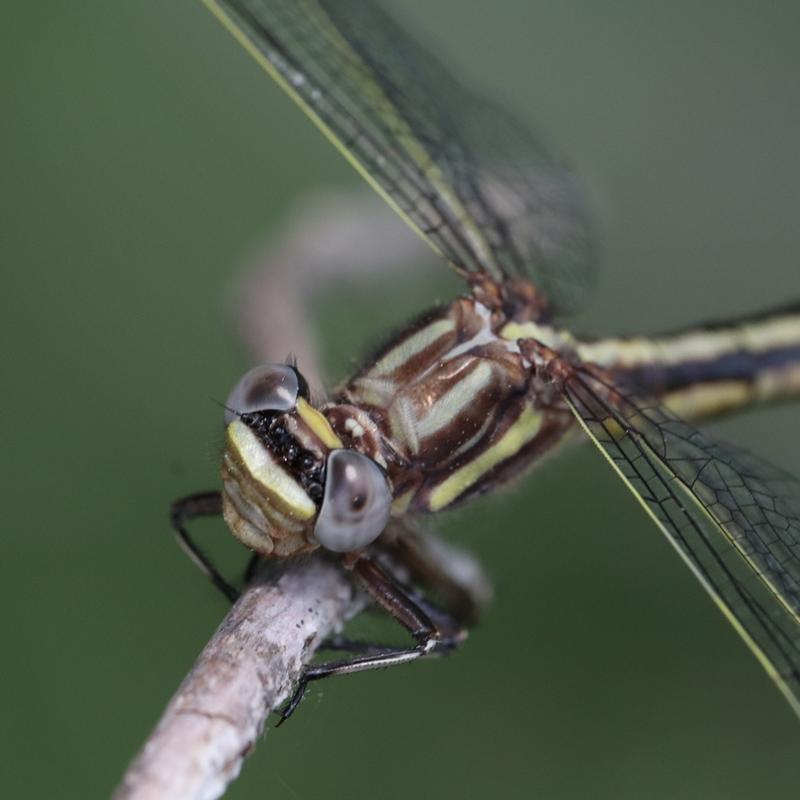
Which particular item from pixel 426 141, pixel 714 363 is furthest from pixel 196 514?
pixel 714 363

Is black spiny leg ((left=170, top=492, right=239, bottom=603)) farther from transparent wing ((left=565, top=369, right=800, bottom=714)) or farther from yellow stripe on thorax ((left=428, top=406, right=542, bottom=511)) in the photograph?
transparent wing ((left=565, top=369, right=800, bottom=714))

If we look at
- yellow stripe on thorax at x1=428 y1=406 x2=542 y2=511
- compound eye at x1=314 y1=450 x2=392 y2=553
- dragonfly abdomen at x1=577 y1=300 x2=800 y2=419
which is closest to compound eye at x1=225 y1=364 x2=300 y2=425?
compound eye at x1=314 y1=450 x2=392 y2=553

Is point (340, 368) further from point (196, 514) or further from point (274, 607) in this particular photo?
point (274, 607)

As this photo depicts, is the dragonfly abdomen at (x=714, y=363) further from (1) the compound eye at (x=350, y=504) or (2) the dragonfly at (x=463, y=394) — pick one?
(1) the compound eye at (x=350, y=504)

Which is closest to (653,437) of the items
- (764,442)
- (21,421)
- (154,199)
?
(764,442)

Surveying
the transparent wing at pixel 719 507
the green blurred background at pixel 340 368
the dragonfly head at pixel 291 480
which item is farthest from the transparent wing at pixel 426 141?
the dragonfly head at pixel 291 480

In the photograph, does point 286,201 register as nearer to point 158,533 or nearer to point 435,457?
point 158,533
